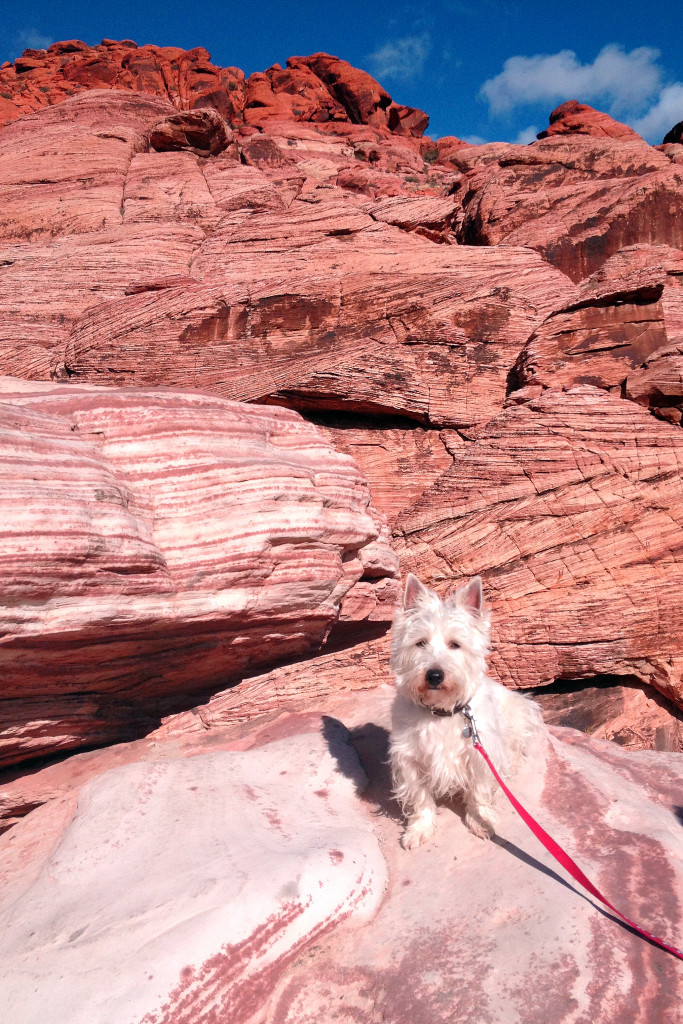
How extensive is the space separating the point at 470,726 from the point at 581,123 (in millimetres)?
41416

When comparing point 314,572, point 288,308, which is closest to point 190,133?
point 288,308

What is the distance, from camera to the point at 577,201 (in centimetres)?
1364

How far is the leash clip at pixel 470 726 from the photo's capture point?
169 inches

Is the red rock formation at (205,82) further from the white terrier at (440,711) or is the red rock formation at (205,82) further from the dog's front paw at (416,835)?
the dog's front paw at (416,835)

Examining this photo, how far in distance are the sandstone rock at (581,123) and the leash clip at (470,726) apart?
3820 centimetres

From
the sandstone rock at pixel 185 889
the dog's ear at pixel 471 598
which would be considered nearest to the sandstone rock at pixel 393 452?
the dog's ear at pixel 471 598

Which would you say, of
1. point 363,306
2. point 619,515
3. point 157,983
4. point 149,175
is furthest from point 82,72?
point 157,983

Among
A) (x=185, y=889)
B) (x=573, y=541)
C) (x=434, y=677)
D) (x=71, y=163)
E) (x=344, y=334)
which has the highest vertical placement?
(x=71, y=163)

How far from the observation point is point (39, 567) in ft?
15.4

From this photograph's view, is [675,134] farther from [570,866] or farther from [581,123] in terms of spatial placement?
[570,866]

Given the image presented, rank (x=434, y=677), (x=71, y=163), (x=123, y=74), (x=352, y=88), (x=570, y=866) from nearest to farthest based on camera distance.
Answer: (x=570, y=866) < (x=434, y=677) < (x=71, y=163) < (x=123, y=74) < (x=352, y=88)

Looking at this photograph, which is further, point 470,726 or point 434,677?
point 470,726

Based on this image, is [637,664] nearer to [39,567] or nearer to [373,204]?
[39,567]

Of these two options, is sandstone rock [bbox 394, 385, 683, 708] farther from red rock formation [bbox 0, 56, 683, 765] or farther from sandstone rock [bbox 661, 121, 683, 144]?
sandstone rock [bbox 661, 121, 683, 144]
